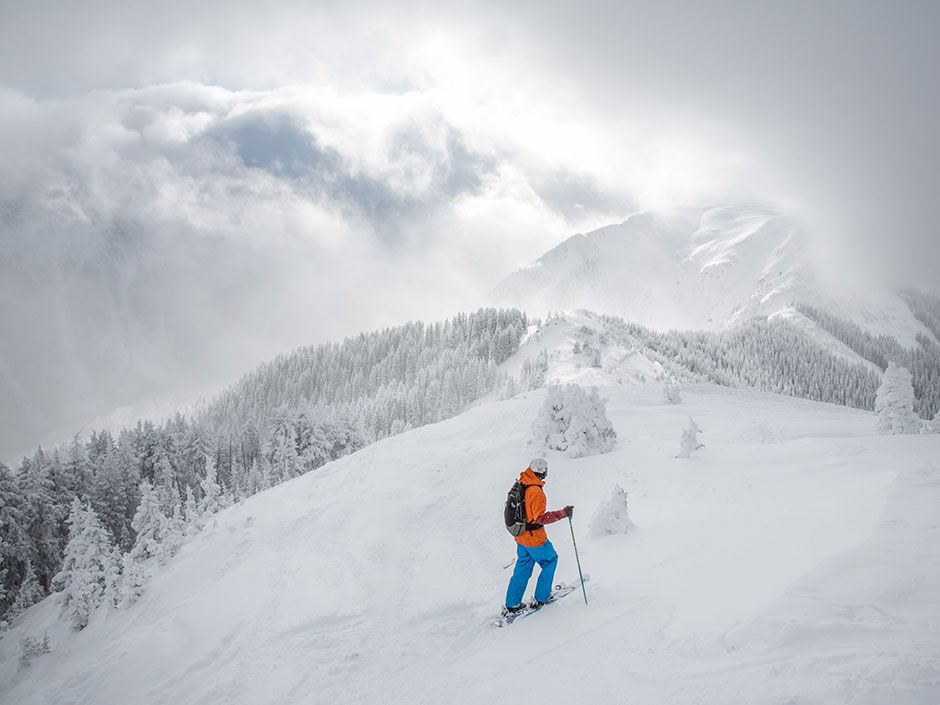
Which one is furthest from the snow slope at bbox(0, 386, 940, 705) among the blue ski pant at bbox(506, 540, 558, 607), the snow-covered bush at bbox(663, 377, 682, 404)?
the snow-covered bush at bbox(663, 377, 682, 404)

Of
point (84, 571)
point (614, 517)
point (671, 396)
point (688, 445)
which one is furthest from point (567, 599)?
point (671, 396)

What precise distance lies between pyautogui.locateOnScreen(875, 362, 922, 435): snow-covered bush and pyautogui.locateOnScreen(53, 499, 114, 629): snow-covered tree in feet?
123

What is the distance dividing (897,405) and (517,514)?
2590 cm

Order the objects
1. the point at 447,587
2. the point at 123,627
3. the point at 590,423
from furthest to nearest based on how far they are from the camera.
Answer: the point at 590,423, the point at 123,627, the point at 447,587

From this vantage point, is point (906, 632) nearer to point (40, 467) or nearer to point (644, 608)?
point (644, 608)

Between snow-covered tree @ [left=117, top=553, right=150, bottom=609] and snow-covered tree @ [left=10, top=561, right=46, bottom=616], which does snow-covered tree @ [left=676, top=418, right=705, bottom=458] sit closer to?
snow-covered tree @ [left=117, top=553, right=150, bottom=609]

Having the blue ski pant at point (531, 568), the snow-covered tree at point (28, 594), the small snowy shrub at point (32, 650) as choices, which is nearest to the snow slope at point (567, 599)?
the blue ski pant at point (531, 568)

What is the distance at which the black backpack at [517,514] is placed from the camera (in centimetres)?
873

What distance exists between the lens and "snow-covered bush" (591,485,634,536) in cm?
1298

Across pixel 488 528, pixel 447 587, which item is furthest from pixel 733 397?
pixel 447 587

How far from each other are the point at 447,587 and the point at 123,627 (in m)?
13.5

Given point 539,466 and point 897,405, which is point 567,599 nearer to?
point 539,466

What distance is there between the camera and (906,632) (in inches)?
203

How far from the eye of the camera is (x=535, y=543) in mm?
8844
